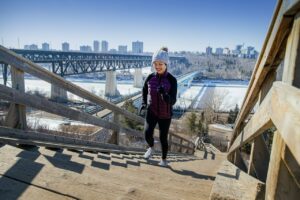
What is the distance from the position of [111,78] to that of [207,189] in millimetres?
51214

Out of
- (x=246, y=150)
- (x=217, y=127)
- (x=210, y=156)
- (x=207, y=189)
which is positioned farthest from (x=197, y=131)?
(x=207, y=189)

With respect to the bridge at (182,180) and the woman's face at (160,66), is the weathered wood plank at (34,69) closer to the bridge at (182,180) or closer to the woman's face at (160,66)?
the bridge at (182,180)

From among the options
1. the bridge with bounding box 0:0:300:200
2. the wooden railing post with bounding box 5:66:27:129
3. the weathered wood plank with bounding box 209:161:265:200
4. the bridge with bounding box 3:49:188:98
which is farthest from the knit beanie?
the bridge with bounding box 3:49:188:98

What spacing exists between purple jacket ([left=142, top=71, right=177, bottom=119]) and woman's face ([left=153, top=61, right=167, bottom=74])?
0.21 ft

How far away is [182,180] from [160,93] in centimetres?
125

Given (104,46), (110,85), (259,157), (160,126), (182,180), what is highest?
(104,46)

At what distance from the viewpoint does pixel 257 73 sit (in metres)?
2.28

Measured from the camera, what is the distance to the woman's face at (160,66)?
3.64m

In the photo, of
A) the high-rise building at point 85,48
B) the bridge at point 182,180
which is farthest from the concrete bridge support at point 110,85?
the high-rise building at point 85,48

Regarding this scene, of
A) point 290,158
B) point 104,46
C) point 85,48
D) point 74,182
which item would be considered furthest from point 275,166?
point 104,46

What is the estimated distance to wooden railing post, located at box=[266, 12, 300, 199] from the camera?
4.04 ft

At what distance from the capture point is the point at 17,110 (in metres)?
2.90

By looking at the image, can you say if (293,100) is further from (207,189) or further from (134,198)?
(207,189)

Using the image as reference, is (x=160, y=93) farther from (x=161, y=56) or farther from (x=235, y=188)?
(x=235, y=188)
